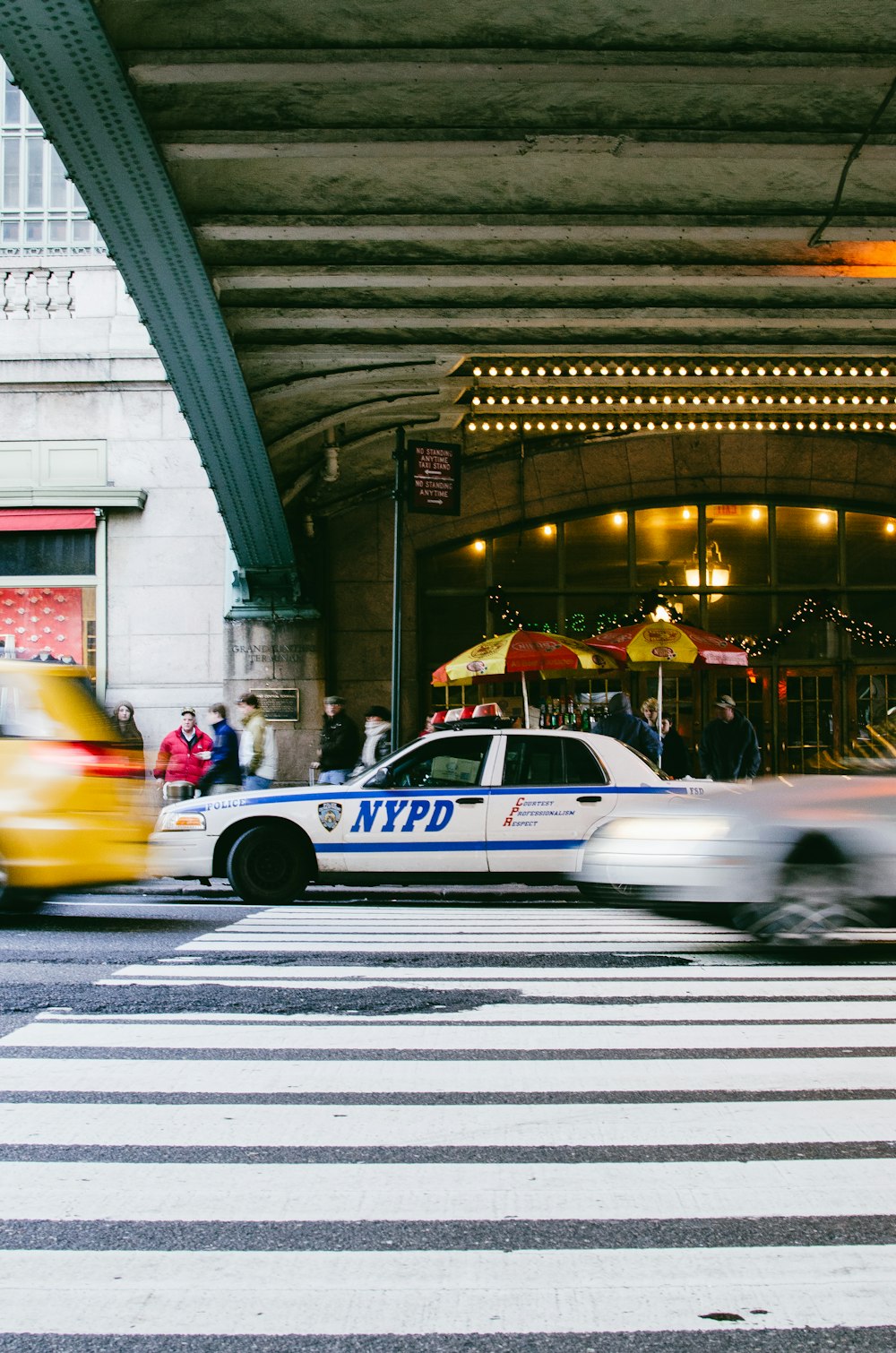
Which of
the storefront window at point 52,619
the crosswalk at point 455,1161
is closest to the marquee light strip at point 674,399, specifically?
the storefront window at point 52,619

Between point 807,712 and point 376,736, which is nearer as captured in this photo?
point 376,736

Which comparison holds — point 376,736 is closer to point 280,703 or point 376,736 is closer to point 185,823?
point 280,703

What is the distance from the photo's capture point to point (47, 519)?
762 inches

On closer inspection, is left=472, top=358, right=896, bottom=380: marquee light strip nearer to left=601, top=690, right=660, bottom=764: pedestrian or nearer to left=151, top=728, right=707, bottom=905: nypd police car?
left=601, top=690, right=660, bottom=764: pedestrian

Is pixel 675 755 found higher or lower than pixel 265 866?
higher

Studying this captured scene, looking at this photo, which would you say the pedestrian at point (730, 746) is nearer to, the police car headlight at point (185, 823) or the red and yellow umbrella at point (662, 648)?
the red and yellow umbrella at point (662, 648)

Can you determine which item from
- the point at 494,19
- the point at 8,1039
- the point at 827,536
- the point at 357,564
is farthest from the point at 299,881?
the point at 827,536

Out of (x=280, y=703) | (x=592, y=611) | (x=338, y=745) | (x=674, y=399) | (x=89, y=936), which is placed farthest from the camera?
(x=592, y=611)

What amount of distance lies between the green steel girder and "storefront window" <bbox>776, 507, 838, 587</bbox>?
8.18m

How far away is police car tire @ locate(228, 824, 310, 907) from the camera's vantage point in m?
11.5

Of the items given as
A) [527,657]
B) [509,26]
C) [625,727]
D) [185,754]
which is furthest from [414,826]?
[509,26]

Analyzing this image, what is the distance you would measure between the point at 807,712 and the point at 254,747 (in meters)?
9.84

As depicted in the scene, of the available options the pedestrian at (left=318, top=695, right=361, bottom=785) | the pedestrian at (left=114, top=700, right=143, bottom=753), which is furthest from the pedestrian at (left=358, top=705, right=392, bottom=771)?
the pedestrian at (left=114, top=700, right=143, bottom=753)

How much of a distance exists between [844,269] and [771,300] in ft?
4.21
